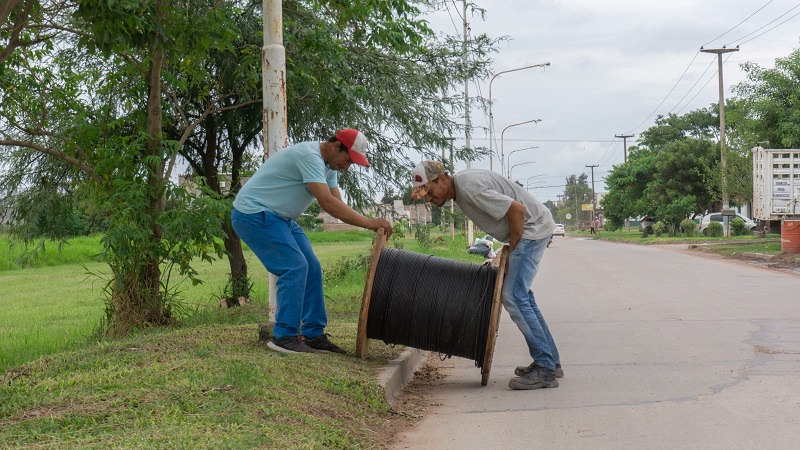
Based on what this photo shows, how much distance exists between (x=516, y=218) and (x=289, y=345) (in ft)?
6.74

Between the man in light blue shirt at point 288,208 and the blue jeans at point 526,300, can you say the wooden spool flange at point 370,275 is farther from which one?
the blue jeans at point 526,300

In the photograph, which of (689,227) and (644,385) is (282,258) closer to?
(644,385)

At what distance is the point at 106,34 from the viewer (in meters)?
7.24

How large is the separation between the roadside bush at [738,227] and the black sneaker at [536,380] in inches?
1594

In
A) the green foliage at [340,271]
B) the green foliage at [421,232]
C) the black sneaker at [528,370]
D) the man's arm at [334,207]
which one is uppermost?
the man's arm at [334,207]

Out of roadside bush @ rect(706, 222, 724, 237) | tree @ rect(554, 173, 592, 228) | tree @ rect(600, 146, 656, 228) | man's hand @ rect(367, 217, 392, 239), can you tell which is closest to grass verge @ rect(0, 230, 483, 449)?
man's hand @ rect(367, 217, 392, 239)

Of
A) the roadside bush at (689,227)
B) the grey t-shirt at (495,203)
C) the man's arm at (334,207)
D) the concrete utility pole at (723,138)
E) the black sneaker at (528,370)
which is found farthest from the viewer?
the roadside bush at (689,227)

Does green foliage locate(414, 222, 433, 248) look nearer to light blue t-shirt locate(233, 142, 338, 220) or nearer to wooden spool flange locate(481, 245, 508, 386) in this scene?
light blue t-shirt locate(233, 142, 338, 220)

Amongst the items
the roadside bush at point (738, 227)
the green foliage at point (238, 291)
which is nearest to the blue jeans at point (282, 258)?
the green foliage at point (238, 291)

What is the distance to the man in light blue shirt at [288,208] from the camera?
727 cm

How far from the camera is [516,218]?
7.07m

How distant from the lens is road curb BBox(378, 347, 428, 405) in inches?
269

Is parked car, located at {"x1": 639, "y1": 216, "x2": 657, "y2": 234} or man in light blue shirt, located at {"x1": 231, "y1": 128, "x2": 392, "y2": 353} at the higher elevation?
man in light blue shirt, located at {"x1": 231, "y1": 128, "x2": 392, "y2": 353}

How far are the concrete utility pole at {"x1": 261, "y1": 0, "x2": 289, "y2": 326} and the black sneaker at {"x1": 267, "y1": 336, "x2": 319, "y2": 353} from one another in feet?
3.17
